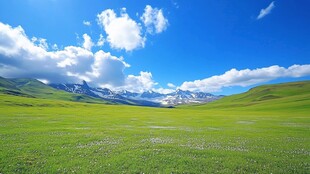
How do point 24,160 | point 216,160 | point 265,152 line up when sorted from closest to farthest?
point 24,160 → point 216,160 → point 265,152

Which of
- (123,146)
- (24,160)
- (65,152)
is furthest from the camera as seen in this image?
(123,146)

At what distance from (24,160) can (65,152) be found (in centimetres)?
340

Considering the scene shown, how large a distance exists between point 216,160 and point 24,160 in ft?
53.0

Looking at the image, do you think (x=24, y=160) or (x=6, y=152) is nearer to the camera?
(x=24, y=160)

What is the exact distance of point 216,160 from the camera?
16922 millimetres

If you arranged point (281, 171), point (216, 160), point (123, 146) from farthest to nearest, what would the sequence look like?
point (123, 146), point (216, 160), point (281, 171)

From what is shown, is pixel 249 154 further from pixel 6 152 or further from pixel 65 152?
pixel 6 152

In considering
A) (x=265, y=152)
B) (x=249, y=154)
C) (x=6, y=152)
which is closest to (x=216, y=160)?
(x=249, y=154)

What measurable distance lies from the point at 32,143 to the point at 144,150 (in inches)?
499

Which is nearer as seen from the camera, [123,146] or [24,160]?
[24,160]

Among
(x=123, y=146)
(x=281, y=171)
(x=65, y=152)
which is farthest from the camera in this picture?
(x=123, y=146)

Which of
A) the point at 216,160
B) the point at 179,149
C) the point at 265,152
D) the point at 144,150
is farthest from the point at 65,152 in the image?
the point at 265,152

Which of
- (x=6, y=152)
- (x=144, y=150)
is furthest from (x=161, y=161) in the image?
(x=6, y=152)

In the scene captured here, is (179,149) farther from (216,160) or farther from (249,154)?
(249,154)
